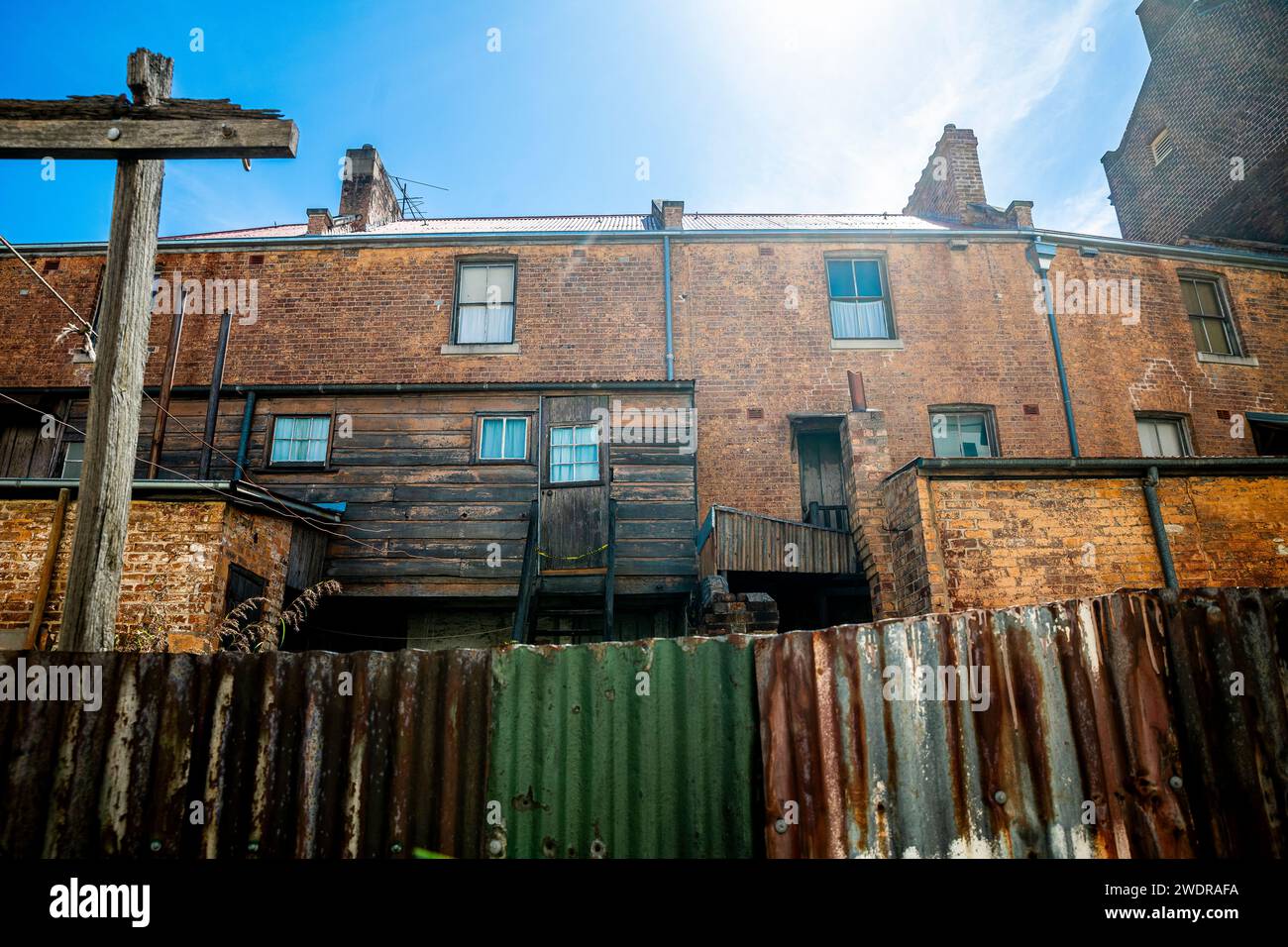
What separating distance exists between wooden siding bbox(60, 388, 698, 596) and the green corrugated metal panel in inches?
283

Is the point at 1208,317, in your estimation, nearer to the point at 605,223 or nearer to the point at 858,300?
the point at 858,300

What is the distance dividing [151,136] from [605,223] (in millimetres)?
13659

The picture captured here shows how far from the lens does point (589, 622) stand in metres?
10.7

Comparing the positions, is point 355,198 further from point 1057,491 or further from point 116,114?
point 1057,491

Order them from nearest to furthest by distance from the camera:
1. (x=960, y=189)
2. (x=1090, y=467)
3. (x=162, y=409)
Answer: (x=1090, y=467) → (x=162, y=409) → (x=960, y=189)

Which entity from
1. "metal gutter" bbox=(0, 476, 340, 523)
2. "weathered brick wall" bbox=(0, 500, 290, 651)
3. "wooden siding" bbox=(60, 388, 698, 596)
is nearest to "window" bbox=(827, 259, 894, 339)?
"wooden siding" bbox=(60, 388, 698, 596)

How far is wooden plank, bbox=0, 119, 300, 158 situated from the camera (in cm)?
463

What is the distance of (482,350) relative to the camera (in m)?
13.7

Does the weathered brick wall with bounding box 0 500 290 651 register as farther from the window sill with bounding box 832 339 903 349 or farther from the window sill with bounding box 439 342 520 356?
the window sill with bounding box 832 339 903 349

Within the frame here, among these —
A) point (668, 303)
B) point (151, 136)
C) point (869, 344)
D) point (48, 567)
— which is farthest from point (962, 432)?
point (48, 567)

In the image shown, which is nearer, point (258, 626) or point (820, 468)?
point (258, 626)
